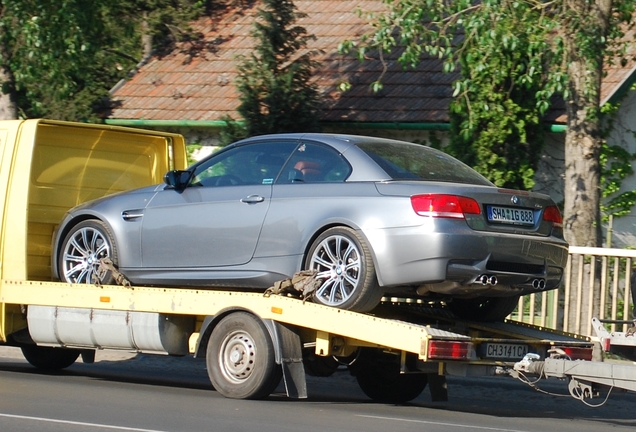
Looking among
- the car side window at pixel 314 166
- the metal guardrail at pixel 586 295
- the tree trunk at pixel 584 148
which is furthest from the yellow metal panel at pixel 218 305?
the tree trunk at pixel 584 148

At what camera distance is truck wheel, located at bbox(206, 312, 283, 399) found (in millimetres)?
9125

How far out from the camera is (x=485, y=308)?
978 cm

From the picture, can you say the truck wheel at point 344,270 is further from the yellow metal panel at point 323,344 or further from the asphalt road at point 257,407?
the asphalt road at point 257,407

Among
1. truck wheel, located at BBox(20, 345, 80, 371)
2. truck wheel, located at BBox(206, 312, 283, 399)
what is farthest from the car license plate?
truck wheel, located at BBox(20, 345, 80, 371)

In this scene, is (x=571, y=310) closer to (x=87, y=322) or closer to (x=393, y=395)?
(x=393, y=395)

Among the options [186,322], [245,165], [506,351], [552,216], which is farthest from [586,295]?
[186,322]

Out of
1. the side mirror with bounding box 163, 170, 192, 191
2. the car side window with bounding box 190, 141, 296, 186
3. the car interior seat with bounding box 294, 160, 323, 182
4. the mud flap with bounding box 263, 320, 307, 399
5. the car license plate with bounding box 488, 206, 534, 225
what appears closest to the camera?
the car license plate with bounding box 488, 206, 534, 225

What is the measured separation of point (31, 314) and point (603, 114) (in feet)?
31.1

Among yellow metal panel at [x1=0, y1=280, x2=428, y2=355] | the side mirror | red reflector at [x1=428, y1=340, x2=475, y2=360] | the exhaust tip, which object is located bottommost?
red reflector at [x1=428, y1=340, x2=475, y2=360]

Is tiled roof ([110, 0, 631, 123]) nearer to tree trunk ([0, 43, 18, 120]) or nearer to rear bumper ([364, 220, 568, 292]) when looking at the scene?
tree trunk ([0, 43, 18, 120])

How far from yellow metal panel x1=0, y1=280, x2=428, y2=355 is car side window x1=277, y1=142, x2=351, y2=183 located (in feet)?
3.34

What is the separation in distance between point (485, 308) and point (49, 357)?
4918mm

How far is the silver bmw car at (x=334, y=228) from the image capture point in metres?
8.45

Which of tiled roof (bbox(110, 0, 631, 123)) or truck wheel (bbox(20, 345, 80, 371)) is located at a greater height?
tiled roof (bbox(110, 0, 631, 123))
